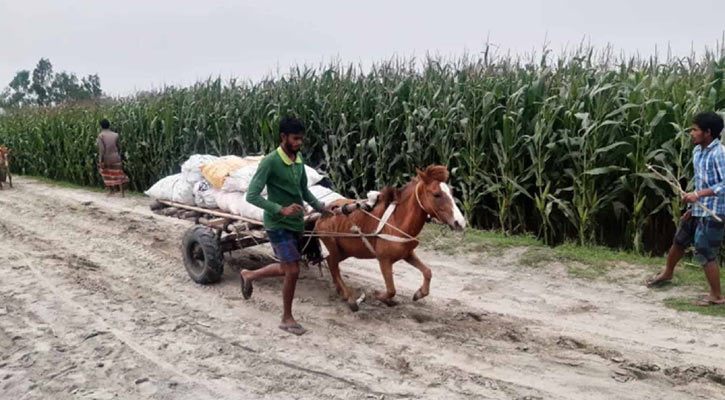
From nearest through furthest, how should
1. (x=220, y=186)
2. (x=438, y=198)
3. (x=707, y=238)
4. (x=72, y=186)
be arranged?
(x=438, y=198), (x=707, y=238), (x=220, y=186), (x=72, y=186)

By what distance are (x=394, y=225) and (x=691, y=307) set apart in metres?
3.22

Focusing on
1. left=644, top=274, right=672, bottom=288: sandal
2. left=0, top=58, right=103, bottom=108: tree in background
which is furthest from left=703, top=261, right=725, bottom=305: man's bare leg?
left=0, top=58, right=103, bottom=108: tree in background

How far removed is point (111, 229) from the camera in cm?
1101

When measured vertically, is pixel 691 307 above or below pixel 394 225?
below

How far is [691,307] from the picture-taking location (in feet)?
19.6

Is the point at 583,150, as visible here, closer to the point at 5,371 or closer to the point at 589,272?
the point at 589,272

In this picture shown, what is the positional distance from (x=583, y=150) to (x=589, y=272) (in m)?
1.78

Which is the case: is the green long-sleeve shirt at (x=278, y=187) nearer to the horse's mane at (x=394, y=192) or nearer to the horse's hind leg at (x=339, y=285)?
the horse's hind leg at (x=339, y=285)

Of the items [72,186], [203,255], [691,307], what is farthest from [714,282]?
[72,186]

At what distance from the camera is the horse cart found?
6.69 metres

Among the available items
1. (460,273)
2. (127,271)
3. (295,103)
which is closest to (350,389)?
(460,273)

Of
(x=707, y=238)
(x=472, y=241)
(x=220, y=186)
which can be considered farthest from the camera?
(x=472, y=241)

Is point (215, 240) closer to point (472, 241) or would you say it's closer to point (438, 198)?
point (438, 198)

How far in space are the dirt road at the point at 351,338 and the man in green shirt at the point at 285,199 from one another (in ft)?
1.78
